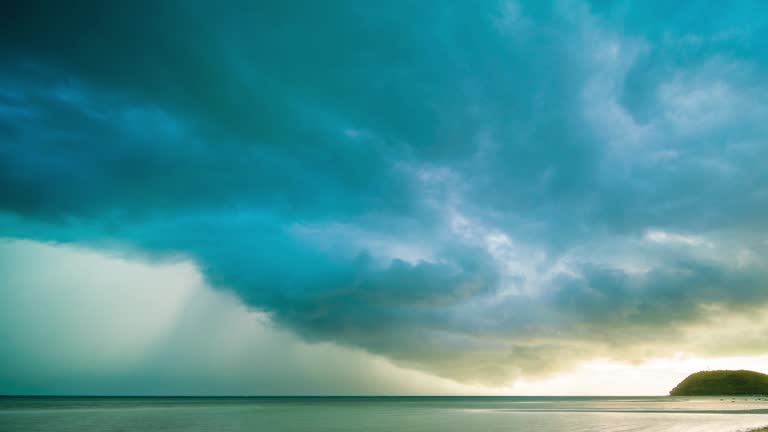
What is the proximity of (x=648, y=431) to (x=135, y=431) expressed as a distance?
70.1 metres

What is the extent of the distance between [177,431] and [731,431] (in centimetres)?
7380

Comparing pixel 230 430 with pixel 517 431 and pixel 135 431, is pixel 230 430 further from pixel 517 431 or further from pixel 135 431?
pixel 517 431

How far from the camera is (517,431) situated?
217 ft

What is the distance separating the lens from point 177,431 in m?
66.1

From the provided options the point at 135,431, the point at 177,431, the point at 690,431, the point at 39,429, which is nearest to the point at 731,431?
the point at 690,431

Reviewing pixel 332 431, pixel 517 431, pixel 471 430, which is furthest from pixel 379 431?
pixel 517 431

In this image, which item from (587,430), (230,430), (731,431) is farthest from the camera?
(230,430)

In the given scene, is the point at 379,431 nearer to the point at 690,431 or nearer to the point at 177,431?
the point at 177,431

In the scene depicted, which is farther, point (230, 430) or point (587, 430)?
point (230, 430)

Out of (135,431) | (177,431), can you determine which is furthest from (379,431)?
(135,431)

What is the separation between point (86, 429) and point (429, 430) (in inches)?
1991

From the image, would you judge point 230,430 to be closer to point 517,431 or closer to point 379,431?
point 379,431

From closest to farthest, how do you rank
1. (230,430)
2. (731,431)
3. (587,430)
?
(731,431), (587,430), (230,430)

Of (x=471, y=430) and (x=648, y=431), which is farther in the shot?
(x=471, y=430)
